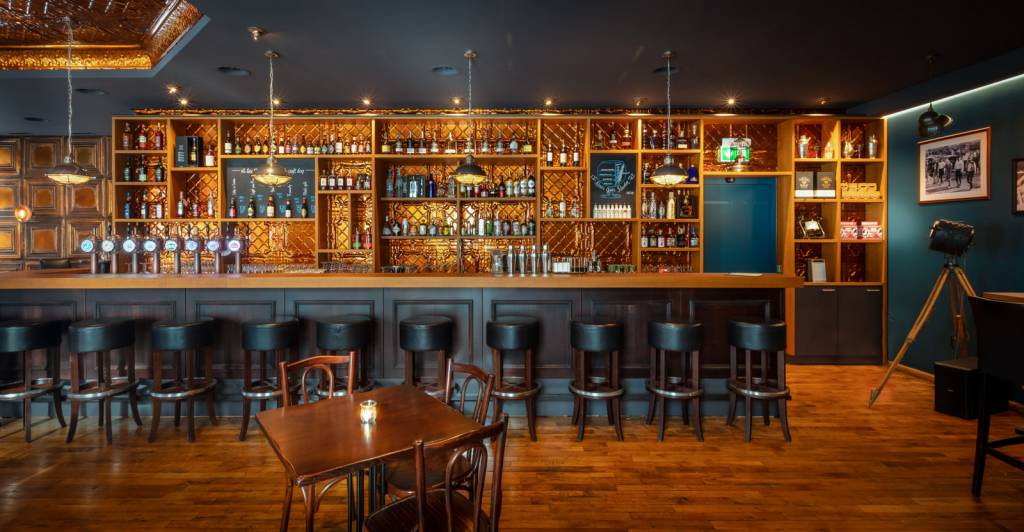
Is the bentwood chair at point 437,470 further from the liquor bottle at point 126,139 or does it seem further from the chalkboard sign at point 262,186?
the liquor bottle at point 126,139

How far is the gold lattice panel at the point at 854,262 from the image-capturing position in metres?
6.73

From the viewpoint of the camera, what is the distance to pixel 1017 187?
187 inches

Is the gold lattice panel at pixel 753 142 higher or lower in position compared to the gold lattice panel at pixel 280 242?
higher

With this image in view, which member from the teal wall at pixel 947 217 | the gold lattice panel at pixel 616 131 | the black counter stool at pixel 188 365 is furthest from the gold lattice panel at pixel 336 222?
the teal wall at pixel 947 217

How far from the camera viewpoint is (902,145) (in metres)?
6.19

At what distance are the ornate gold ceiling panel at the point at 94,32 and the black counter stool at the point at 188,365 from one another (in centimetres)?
241

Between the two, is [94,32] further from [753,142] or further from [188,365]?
[753,142]

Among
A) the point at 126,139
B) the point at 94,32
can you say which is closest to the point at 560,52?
the point at 94,32

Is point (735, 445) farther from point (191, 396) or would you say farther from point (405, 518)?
point (191, 396)

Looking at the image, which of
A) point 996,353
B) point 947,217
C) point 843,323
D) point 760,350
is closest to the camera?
point 996,353

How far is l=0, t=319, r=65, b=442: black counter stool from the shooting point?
12.3 feet

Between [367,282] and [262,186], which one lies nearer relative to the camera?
[367,282]

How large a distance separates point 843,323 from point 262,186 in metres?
7.57

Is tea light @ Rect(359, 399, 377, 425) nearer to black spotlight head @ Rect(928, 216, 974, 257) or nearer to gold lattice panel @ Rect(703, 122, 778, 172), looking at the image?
black spotlight head @ Rect(928, 216, 974, 257)
